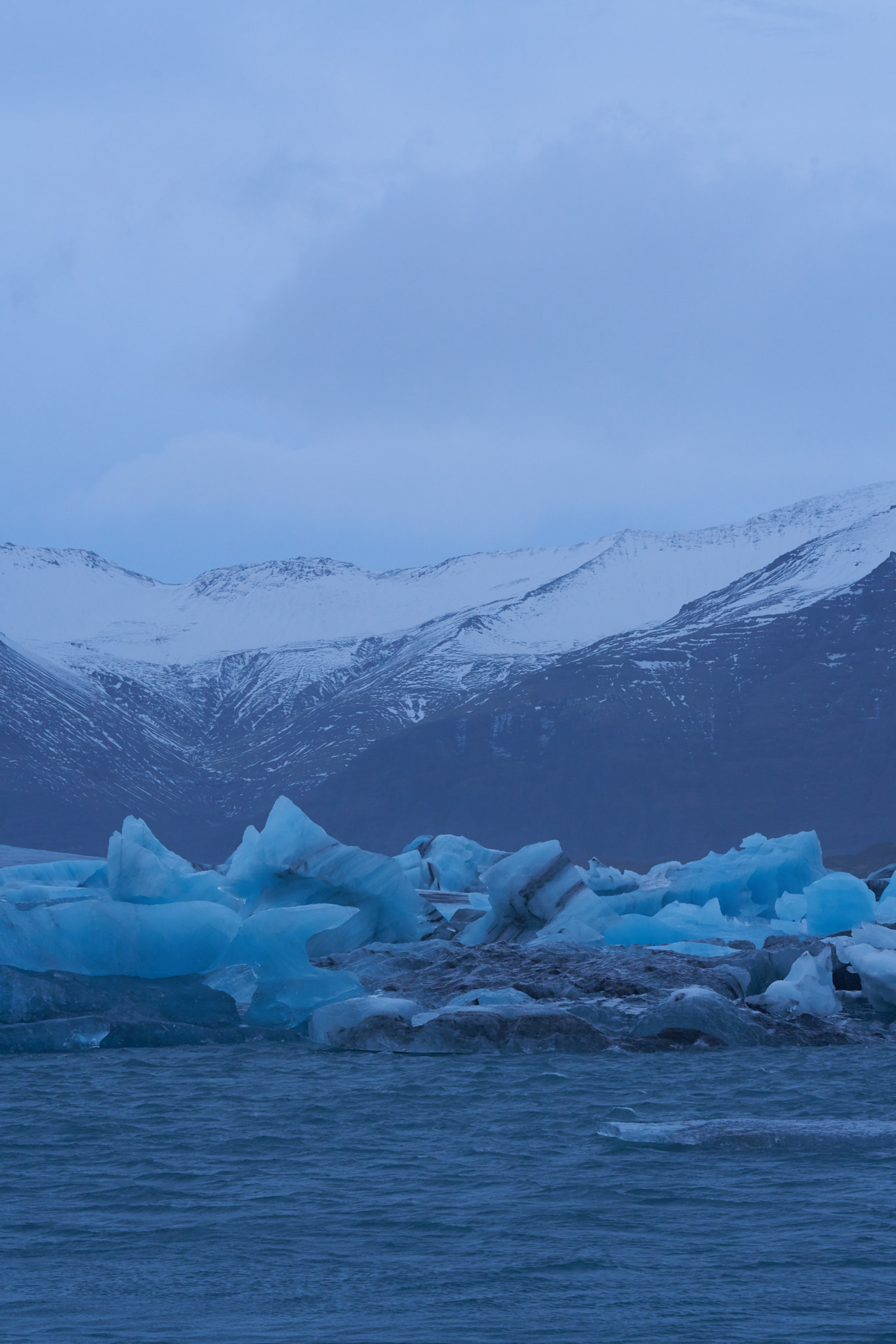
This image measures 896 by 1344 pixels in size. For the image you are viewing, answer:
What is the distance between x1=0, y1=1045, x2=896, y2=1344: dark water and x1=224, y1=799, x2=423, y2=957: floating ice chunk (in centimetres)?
550

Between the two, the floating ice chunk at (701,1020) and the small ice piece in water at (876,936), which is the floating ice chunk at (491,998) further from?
the small ice piece in water at (876,936)

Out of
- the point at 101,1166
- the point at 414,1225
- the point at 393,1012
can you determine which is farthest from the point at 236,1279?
the point at 393,1012

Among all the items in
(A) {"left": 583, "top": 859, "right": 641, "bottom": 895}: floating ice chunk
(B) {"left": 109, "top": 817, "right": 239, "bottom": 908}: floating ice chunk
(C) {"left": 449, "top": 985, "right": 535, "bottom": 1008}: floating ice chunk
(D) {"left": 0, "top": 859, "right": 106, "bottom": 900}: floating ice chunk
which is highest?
(B) {"left": 109, "top": 817, "right": 239, "bottom": 908}: floating ice chunk

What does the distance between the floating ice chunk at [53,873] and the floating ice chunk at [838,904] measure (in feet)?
31.1

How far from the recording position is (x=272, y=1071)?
36.9ft

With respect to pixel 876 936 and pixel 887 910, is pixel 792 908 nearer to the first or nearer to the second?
pixel 887 910

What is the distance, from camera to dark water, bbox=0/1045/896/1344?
5.15m

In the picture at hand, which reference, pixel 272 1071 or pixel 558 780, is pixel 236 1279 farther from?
pixel 558 780

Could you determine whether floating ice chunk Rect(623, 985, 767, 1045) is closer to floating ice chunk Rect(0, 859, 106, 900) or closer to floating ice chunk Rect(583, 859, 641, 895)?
floating ice chunk Rect(0, 859, 106, 900)

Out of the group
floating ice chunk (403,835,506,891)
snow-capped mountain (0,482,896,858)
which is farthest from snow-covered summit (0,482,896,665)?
floating ice chunk (403,835,506,891)

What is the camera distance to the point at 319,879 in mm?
16594

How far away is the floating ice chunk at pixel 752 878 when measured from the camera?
2367cm

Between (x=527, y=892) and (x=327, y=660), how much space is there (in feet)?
338

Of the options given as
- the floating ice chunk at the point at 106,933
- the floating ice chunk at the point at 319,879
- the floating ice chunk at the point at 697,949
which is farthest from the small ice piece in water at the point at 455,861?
the floating ice chunk at the point at 106,933
